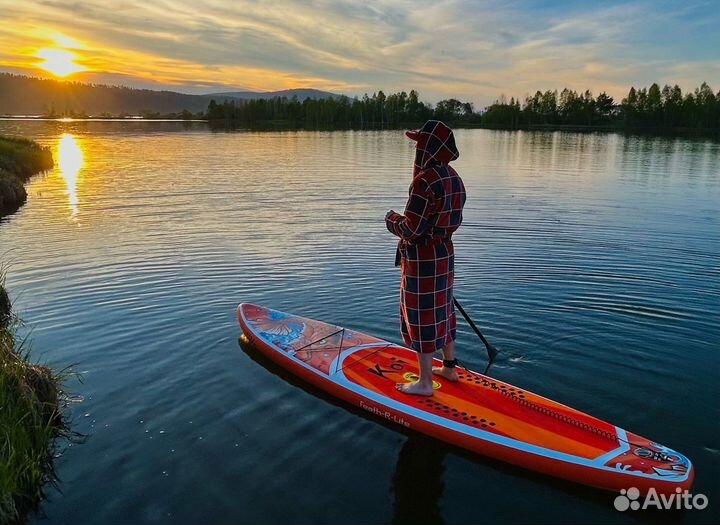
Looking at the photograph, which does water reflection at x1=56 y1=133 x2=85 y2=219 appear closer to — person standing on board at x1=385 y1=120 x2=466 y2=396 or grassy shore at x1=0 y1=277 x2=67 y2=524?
grassy shore at x1=0 y1=277 x2=67 y2=524

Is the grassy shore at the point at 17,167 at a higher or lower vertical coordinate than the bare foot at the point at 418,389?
higher

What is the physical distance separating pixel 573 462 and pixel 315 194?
17580 millimetres

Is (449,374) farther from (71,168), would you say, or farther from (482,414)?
(71,168)

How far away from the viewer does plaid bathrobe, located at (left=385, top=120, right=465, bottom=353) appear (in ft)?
16.5

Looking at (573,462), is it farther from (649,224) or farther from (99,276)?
(649,224)

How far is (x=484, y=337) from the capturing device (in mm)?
7508

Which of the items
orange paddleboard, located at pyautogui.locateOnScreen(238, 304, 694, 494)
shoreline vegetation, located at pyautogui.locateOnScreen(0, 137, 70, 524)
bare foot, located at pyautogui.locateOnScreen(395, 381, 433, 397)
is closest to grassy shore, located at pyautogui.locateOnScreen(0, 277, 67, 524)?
shoreline vegetation, located at pyautogui.locateOnScreen(0, 137, 70, 524)

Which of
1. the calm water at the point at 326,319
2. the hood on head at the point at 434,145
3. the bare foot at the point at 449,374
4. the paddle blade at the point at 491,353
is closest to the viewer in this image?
the calm water at the point at 326,319

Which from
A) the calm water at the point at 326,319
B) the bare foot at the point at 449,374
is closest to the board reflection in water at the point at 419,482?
the calm water at the point at 326,319

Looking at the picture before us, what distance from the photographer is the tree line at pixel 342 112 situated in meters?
118

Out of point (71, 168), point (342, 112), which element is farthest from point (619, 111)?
point (71, 168)

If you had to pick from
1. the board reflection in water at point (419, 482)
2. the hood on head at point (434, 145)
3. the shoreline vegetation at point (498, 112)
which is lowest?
the board reflection in water at point (419, 482)

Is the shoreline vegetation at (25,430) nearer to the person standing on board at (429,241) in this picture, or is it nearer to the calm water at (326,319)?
A: the calm water at (326,319)

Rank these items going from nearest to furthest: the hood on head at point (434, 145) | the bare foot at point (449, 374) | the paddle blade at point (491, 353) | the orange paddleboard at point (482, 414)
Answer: the orange paddleboard at point (482, 414), the hood on head at point (434, 145), the bare foot at point (449, 374), the paddle blade at point (491, 353)
